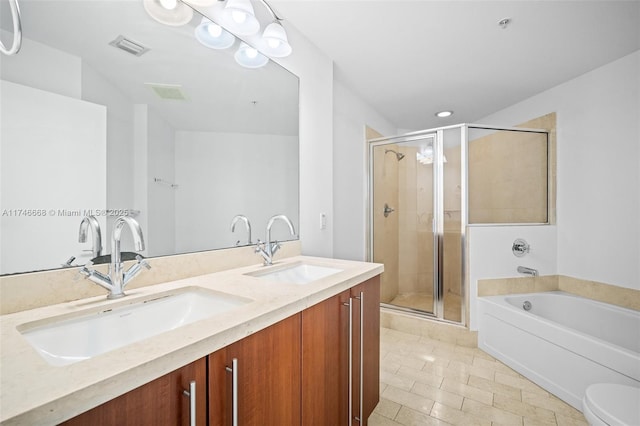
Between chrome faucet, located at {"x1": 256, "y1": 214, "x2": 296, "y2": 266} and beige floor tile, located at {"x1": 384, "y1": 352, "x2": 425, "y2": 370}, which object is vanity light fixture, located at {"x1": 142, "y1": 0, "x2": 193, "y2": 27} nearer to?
chrome faucet, located at {"x1": 256, "y1": 214, "x2": 296, "y2": 266}

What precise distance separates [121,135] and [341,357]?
1172 mm

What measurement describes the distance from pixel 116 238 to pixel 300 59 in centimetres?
157

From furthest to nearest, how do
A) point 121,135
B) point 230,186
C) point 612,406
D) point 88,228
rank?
1. point 230,186
2. point 612,406
3. point 121,135
4. point 88,228

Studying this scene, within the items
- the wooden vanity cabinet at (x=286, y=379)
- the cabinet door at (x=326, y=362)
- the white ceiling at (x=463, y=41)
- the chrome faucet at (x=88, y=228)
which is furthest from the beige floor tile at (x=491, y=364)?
the chrome faucet at (x=88, y=228)

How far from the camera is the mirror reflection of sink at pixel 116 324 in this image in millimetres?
692

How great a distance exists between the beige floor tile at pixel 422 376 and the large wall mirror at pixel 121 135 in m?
1.43

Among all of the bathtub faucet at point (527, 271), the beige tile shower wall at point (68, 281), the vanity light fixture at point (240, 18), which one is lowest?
the bathtub faucet at point (527, 271)

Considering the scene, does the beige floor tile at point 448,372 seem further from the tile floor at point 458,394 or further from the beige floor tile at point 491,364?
the beige floor tile at point 491,364

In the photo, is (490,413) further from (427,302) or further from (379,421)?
(427,302)

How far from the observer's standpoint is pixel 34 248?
797mm

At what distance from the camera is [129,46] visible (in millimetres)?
1037

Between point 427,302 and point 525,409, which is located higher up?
→ point 427,302

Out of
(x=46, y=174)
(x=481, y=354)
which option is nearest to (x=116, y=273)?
(x=46, y=174)

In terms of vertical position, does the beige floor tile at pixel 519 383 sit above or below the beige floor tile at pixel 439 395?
below
